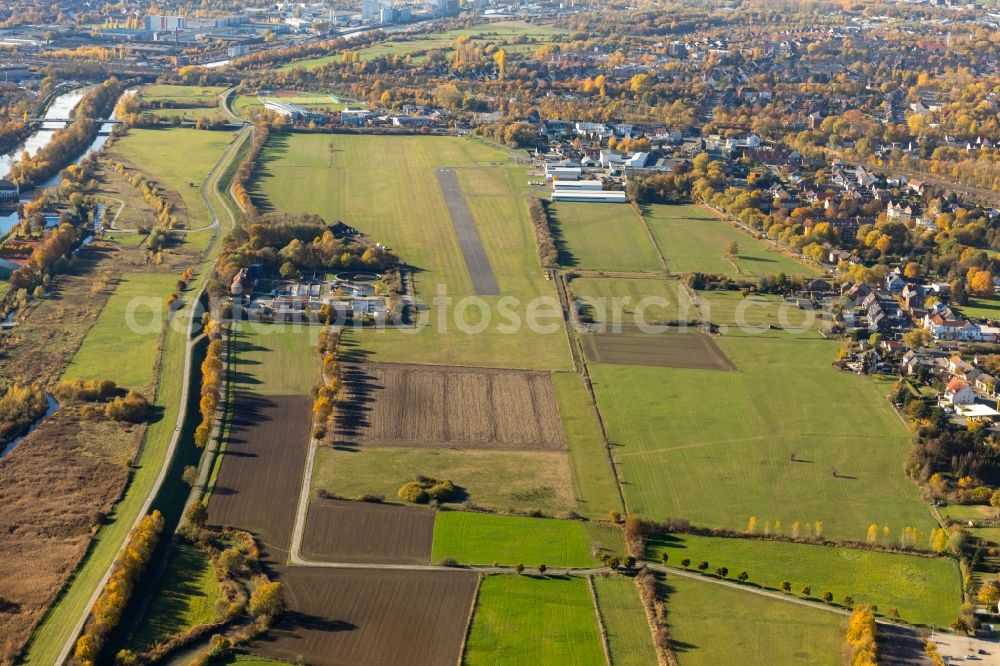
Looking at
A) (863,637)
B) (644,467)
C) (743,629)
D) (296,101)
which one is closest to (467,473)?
(644,467)

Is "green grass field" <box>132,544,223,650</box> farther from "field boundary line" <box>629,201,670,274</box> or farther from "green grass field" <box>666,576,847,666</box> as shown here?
"field boundary line" <box>629,201,670,274</box>

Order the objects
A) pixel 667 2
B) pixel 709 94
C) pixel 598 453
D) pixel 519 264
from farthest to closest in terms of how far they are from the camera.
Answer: pixel 667 2 → pixel 709 94 → pixel 519 264 → pixel 598 453

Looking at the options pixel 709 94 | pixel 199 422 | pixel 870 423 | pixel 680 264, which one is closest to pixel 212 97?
pixel 709 94

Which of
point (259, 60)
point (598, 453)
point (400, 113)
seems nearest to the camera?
point (598, 453)

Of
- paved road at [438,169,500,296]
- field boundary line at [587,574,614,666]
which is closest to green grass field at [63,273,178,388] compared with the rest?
paved road at [438,169,500,296]

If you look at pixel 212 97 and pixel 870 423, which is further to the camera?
pixel 212 97

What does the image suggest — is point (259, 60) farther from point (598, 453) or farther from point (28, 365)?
point (598, 453)
